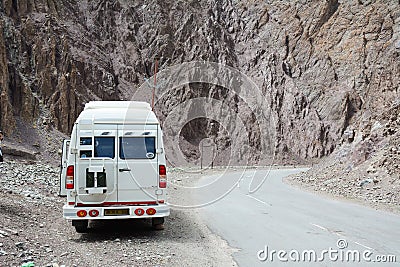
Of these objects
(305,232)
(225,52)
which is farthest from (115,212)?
(225,52)

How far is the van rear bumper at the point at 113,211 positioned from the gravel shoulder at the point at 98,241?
0.50 m

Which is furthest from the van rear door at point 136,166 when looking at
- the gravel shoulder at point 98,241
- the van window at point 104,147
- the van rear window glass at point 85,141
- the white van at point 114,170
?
the gravel shoulder at point 98,241

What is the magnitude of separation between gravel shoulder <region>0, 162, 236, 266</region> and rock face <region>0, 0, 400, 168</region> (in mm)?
36099

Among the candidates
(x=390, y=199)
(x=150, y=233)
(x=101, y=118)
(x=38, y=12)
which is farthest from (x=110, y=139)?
(x=38, y=12)

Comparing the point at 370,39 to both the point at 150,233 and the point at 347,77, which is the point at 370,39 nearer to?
the point at 347,77

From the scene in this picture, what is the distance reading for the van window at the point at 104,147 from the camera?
8812 millimetres

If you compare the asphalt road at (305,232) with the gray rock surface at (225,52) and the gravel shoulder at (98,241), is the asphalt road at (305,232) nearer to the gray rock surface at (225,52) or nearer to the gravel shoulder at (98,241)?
the gravel shoulder at (98,241)

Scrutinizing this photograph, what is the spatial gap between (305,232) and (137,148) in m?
4.45

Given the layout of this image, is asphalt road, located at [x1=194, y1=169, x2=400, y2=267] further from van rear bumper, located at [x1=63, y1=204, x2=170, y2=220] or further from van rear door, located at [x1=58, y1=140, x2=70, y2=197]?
van rear door, located at [x1=58, y1=140, x2=70, y2=197]

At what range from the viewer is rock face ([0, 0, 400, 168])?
161ft

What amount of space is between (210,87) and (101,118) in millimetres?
59876

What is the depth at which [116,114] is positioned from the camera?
9.16 m

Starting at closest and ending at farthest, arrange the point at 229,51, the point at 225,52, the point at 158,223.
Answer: the point at 158,223
the point at 225,52
the point at 229,51

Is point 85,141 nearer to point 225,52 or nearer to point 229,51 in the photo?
point 225,52
